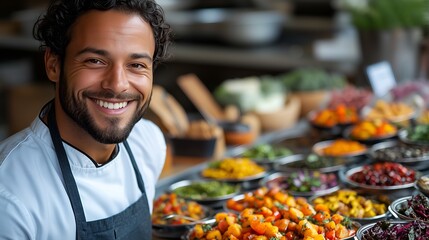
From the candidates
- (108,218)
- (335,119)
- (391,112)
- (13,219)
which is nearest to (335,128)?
(335,119)

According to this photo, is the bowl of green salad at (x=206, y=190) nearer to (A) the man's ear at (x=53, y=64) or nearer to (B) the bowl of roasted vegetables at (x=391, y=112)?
(A) the man's ear at (x=53, y=64)

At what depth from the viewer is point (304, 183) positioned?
285cm

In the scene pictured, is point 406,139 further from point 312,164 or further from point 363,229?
point 363,229

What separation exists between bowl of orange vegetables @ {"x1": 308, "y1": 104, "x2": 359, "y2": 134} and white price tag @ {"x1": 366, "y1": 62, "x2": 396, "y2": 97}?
0.96 ft

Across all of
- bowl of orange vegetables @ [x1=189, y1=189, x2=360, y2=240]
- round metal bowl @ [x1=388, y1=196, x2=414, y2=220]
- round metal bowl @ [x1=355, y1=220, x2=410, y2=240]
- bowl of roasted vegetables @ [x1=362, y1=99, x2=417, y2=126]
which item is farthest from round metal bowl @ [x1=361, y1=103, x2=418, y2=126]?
round metal bowl @ [x1=355, y1=220, x2=410, y2=240]

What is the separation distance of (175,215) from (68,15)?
0.90 m

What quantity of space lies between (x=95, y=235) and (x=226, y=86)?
7.55 ft

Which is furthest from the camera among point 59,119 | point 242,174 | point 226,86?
point 226,86

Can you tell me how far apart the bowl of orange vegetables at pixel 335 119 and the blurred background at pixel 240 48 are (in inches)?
36.8

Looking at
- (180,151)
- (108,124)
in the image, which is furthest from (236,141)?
(108,124)

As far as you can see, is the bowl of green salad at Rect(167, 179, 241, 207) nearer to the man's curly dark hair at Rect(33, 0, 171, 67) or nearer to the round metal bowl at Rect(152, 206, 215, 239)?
the round metal bowl at Rect(152, 206, 215, 239)

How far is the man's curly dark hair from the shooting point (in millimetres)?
1964

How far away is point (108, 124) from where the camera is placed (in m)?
2.01

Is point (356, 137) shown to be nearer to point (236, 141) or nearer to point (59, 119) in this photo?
point (236, 141)
